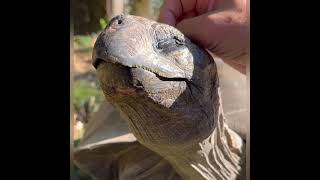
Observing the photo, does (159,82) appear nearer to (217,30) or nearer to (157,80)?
(157,80)

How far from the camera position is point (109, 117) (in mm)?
1566

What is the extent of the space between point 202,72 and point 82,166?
48cm

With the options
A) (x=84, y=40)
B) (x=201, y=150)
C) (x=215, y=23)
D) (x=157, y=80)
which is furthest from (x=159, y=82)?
(x=84, y=40)

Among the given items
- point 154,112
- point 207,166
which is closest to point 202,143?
point 207,166

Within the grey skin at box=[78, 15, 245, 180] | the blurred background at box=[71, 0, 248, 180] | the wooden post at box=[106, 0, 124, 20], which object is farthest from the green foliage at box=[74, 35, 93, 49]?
the grey skin at box=[78, 15, 245, 180]

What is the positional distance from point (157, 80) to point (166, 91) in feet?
0.13

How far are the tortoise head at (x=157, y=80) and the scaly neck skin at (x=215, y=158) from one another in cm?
6

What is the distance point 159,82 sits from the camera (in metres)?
1.01

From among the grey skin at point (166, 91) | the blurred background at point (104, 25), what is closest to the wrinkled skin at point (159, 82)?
the grey skin at point (166, 91)

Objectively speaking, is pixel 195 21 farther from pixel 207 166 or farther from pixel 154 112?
pixel 207 166

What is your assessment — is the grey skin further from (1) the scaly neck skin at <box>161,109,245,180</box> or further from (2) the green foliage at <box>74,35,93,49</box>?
(2) the green foliage at <box>74,35,93,49</box>

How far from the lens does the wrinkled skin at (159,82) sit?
0.97 m

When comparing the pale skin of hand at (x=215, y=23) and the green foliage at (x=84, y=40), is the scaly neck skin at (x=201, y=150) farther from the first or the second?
the green foliage at (x=84, y=40)

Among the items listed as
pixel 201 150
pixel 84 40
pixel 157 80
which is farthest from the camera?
pixel 84 40
